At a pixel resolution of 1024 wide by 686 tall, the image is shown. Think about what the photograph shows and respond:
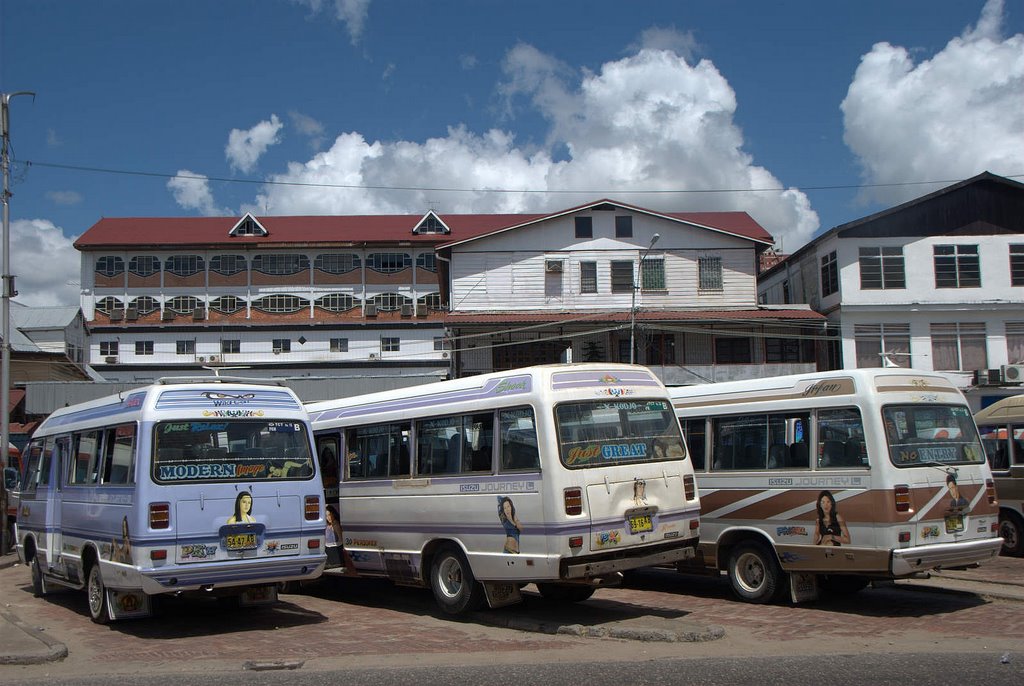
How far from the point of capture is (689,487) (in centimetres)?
1100

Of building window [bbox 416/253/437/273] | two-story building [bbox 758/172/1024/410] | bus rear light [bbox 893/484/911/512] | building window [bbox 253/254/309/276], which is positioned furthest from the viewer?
building window [bbox 416/253/437/273]

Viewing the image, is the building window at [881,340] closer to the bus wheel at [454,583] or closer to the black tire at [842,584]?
the black tire at [842,584]

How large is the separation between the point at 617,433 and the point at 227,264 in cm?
5527

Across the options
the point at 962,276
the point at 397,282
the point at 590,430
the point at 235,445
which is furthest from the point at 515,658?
the point at 397,282

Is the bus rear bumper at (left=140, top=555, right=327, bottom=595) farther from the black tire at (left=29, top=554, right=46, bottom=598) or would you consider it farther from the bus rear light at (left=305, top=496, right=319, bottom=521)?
the black tire at (left=29, top=554, right=46, bottom=598)

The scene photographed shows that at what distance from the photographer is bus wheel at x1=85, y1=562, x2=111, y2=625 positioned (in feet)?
37.3

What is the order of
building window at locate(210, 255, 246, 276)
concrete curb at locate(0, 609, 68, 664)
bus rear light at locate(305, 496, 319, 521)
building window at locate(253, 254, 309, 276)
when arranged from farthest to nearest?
building window at locate(253, 254, 309, 276)
building window at locate(210, 255, 246, 276)
bus rear light at locate(305, 496, 319, 521)
concrete curb at locate(0, 609, 68, 664)

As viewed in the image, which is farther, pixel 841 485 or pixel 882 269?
pixel 882 269

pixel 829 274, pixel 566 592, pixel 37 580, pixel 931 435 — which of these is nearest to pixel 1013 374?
pixel 829 274

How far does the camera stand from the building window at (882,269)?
119 ft

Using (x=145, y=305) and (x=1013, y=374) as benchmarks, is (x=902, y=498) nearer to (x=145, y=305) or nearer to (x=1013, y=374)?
(x=1013, y=374)

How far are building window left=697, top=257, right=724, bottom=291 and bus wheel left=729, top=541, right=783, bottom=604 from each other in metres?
27.8

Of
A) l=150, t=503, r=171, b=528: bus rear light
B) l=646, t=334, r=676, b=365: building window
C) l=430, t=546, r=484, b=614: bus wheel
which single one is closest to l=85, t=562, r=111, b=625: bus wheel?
l=150, t=503, r=171, b=528: bus rear light

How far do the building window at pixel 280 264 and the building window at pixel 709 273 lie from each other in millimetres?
31442
